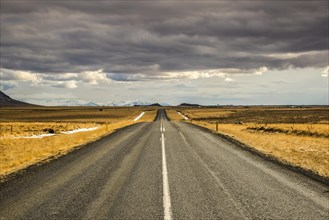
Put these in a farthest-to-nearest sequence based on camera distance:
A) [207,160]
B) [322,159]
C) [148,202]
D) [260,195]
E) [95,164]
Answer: [322,159]
[207,160]
[95,164]
[260,195]
[148,202]

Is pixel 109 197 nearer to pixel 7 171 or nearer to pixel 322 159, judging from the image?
pixel 7 171

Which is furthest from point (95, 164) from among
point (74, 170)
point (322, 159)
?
point (322, 159)

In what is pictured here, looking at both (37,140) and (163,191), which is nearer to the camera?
(163,191)

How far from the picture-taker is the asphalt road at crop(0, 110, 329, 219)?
24.1ft

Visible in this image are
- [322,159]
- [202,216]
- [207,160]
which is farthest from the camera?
[322,159]

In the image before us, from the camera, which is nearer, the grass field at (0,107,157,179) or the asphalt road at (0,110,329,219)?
the asphalt road at (0,110,329,219)

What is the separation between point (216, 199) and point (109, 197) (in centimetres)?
249

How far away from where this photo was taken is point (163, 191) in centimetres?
923

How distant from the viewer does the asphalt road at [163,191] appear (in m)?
7.34

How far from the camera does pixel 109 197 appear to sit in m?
8.54

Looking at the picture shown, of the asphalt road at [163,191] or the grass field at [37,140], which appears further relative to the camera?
the grass field at [37,140]

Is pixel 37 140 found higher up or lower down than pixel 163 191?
lower down

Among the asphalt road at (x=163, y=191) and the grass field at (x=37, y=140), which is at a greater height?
the asphalt road at (x=163, y=191)

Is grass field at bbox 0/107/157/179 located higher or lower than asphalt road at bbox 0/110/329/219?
lower
